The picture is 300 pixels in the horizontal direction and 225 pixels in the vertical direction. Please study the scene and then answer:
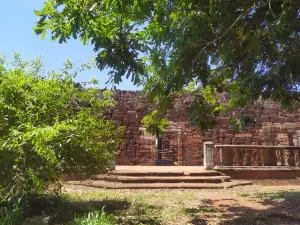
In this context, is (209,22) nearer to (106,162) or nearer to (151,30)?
(151,30)

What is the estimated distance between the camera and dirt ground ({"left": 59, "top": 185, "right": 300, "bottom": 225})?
5.99 meters

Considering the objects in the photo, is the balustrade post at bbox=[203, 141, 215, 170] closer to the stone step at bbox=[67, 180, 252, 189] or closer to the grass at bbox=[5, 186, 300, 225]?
the stone step at bbox=[67, 180, 252, 189]

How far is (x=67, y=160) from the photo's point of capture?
5.55 metres

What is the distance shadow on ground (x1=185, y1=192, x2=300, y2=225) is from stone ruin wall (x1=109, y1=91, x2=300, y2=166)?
8.88m

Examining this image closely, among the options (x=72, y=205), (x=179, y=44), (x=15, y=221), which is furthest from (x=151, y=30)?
(x=72, y=205)

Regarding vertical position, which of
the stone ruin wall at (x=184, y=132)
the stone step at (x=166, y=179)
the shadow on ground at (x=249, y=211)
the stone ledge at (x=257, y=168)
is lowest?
the shadow on ground at (x=249, y=211)

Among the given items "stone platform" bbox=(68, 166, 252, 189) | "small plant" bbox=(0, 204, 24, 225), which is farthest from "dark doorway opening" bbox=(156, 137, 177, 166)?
"small plant" bbox=(0, 204, 24, 225)

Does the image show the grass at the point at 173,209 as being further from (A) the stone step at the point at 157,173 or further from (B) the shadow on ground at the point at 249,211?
(A) the stone step at the point at 157,173

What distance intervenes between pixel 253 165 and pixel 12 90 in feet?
34.9

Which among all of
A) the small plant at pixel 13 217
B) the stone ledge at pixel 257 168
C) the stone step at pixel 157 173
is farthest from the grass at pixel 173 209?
the stone ledge at pixel 257 168

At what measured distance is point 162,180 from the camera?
11.0 metres

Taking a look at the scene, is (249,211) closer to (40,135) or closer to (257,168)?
(40,135)

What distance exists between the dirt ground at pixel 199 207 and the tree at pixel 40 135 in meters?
1.27

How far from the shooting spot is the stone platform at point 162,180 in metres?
10.4
